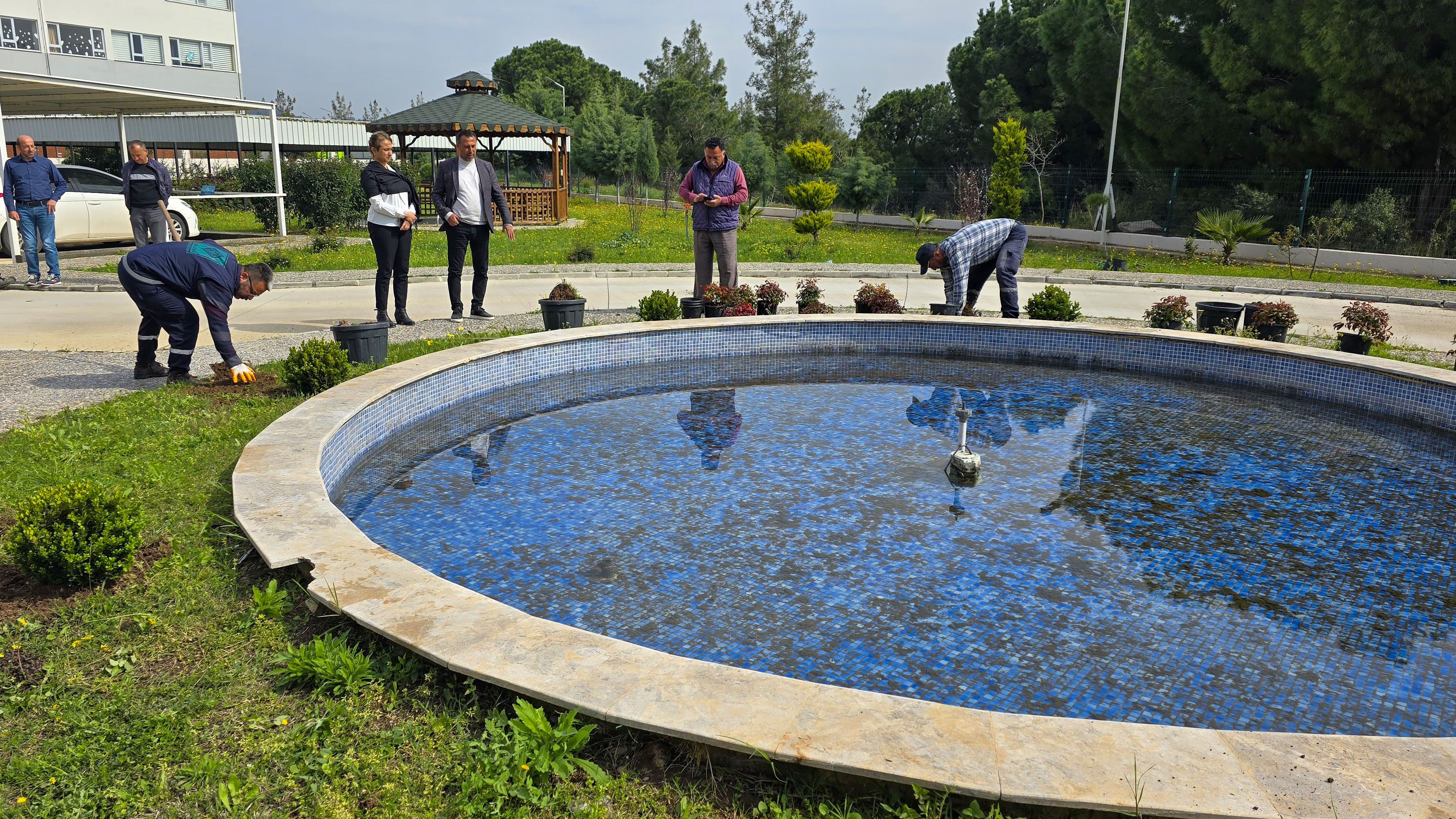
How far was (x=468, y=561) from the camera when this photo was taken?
4.68 meters

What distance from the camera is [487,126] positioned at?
24.4 metres

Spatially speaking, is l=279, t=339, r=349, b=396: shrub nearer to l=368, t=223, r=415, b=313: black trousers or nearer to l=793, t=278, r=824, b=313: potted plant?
l=368, t=223, r=415, b=313: black trousers

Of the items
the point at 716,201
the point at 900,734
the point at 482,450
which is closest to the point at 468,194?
the point at 716,201

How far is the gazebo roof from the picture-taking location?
24297mm

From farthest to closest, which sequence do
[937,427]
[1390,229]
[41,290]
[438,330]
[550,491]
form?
[1390,229] → [41,290] → [438,330] → [937,427] → [550,491]

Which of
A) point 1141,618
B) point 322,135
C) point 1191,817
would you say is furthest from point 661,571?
point 322,135

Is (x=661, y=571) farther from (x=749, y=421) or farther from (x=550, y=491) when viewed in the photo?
(x=749, y=421)

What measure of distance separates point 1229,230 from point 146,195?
18386mm

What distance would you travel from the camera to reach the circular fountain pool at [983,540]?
368 cm

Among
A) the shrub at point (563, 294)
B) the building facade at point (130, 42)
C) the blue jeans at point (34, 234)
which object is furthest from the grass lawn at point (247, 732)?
the building facade at point (130, 42)

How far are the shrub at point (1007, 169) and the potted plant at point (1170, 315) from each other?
15.3 m

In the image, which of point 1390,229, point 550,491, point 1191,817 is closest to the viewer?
point 1191,817

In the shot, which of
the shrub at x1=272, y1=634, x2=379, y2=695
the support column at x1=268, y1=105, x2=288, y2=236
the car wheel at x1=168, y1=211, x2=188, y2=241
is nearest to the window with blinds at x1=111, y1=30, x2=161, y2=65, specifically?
the support column at x1=268, y1=105, x2=288, y2=236

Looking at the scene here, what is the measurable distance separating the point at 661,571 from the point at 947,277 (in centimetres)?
655
